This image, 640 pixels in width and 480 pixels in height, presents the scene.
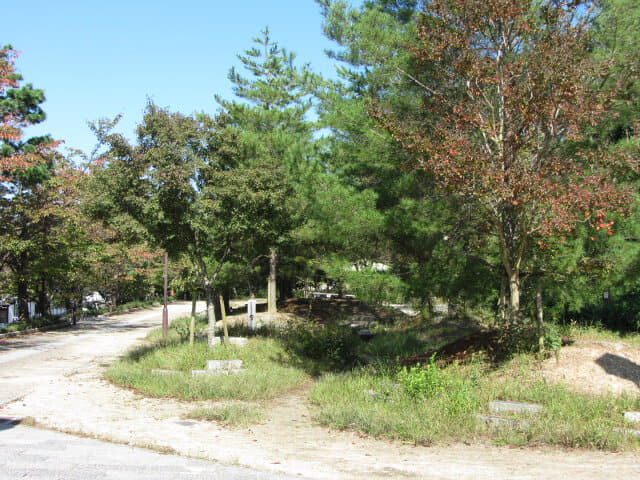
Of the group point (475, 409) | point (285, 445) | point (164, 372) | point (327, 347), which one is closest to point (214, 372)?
point (164, 372)

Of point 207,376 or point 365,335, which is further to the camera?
point 365,335

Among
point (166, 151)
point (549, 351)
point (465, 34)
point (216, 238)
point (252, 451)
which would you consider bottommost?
point (252, 451)

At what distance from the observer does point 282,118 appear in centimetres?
2414

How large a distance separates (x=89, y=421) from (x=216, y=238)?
6047 millimetres

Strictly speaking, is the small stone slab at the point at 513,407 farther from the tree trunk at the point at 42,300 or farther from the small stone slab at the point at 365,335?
the tree trunk at the point at 42,300

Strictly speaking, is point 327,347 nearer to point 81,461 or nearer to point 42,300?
point 81,461

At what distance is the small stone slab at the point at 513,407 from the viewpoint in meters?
6.91

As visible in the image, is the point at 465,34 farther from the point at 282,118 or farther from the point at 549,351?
the point at 282,118

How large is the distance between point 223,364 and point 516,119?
738cm

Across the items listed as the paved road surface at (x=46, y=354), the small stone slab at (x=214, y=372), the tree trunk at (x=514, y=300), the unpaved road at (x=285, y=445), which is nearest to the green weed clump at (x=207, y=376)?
the small stone slab at (x=214, y=372)

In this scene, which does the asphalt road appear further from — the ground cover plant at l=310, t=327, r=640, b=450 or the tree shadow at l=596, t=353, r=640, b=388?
the tree shadow at l=596, t=353, r=640, b=388

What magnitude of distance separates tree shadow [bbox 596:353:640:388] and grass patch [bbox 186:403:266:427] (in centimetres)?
543

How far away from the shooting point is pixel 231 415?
7750 mm

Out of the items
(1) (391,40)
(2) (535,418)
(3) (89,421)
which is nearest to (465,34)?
(1) (391,40)
